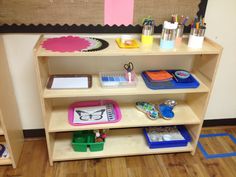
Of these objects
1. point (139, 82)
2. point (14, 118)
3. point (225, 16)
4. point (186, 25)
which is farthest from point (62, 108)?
point (225, 16)

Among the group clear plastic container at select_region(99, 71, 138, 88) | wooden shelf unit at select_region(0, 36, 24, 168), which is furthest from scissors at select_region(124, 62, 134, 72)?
wooden shelf unit at select_region(0, 36, 24, 168)

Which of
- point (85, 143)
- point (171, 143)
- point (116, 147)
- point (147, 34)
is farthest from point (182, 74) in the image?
point (85, 143)

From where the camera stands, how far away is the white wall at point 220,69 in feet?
4.97

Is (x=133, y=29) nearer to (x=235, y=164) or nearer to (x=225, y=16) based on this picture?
(x=225, y=16)

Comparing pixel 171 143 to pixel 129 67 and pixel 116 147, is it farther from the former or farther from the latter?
pixel 129 67

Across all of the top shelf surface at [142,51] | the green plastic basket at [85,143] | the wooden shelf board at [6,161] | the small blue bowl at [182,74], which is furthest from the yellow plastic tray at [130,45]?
the wooden shelf board at [6,161]

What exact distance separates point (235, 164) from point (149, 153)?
2.11 ft

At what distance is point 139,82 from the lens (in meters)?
1.55

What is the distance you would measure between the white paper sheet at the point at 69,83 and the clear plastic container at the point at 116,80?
0.12 metres

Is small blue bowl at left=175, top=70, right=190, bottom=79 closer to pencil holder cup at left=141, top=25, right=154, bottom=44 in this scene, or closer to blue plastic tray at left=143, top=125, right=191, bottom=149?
pencil holder cup at left=141, top=25, right=154, bottom=44

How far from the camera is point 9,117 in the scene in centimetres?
154

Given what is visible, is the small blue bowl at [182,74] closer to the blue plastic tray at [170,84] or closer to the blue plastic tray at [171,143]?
the blue plastic tray at [170,84]

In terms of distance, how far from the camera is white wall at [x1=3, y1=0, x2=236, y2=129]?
1516 mm

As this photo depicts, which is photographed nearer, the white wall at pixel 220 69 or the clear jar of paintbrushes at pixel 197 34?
the clear jar of paintbrushes at pixel 197 34
